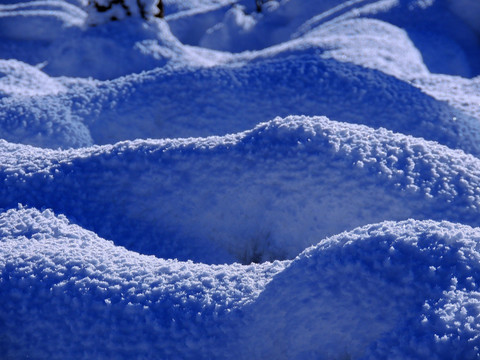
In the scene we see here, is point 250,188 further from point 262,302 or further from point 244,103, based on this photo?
point 244,103

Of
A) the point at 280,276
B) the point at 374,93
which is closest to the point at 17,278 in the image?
the point at 280,276

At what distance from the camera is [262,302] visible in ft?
2.25

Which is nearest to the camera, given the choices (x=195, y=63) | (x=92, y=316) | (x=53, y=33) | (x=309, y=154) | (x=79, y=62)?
(x=92, y=316)

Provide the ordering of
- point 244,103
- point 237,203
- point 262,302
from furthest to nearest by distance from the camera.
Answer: point 244,103
point 237,203
point 262,302

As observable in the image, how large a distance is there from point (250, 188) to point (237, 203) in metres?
0.04

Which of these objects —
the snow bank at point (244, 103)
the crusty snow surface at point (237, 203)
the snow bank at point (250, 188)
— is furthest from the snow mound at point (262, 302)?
the snow bank at point (244, 103)

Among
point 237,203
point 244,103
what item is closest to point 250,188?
point 237,203

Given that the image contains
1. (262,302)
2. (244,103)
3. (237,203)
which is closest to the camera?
(262,302)

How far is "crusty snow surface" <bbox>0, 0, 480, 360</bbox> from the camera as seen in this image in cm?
63

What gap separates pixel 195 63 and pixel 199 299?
109 cm

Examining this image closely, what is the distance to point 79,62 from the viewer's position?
183 centimetres

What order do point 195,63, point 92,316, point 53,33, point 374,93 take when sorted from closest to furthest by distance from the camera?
point 92,316 < point 374,93 < point 195,63 < point 53,33

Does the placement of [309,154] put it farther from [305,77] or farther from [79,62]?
[79,62]

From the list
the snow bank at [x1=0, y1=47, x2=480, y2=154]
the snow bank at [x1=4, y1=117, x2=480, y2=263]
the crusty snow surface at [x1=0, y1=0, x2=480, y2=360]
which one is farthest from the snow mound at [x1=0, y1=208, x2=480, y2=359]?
the snow bank at [x1=0, y1=47, x2=480, y2=154]
